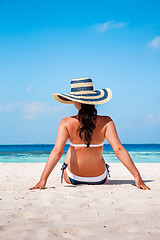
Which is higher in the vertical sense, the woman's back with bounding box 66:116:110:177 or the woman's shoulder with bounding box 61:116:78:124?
the woman's shoulder with bounding box 61:116:78:124

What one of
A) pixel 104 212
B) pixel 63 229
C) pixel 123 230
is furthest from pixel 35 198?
pixel 123 230

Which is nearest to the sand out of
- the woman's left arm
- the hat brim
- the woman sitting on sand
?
the woman's left arm

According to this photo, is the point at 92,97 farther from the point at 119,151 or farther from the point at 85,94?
the point at 119,151

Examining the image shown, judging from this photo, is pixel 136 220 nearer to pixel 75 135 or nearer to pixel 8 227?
pixel 8 227

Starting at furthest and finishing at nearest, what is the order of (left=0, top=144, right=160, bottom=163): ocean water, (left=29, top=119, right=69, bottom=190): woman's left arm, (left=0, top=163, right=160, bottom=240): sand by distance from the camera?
(left=0, top=144, right=160, bottom=163): ocean water < (left=29, top=119, right=69, bottom=190): woman's left arm < (left=0, top=163, right=160, bottom=240): sand

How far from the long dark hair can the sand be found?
714 millimetres

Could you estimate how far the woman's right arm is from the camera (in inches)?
146

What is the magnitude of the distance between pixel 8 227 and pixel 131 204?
4.53 ft

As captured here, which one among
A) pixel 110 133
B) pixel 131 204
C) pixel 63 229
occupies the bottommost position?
pixel 131 204

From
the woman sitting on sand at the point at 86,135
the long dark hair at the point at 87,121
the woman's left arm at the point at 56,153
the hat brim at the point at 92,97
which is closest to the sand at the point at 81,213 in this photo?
the woman's left arm at the point at 56,153

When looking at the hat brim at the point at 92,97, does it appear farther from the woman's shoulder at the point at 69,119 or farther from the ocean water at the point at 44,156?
the ocean water at the point at 44,156

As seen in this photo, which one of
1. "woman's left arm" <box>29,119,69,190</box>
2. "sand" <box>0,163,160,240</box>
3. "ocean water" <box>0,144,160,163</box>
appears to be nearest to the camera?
"sand" <box>0,163,160,240</box>

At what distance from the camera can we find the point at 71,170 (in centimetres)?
399

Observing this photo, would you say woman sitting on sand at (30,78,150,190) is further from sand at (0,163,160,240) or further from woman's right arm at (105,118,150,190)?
sand at (0,163,160,240)
